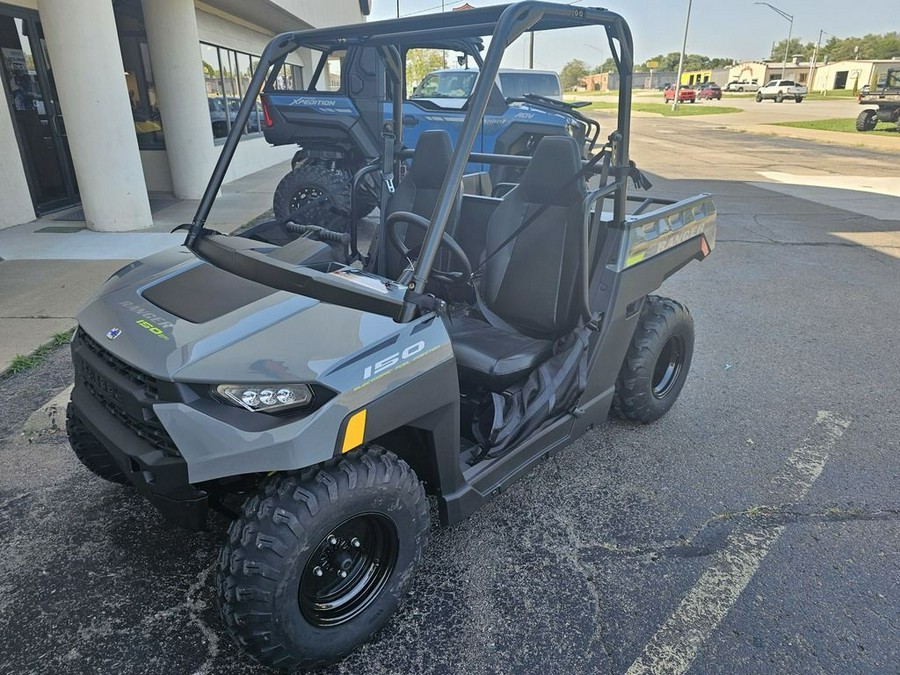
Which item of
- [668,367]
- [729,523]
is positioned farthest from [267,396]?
[668,367]

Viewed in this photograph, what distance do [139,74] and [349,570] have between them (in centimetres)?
1098

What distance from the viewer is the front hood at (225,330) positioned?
1.83 m

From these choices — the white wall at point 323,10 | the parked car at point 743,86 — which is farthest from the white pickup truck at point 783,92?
the white wall at point 323,10

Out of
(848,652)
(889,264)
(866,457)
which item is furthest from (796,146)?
(848,652)

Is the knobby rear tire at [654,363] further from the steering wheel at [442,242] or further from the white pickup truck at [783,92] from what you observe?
the white pickup truck at [783,92]

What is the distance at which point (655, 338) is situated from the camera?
3.29 metres

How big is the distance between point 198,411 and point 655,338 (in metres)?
2.35

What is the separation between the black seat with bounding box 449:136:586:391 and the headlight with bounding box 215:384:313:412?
92 centimetres

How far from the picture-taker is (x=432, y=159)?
325cm

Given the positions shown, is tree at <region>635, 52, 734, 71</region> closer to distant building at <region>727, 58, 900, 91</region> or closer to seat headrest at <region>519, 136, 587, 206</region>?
distant building at <region>727, 58, 900, 91</region>

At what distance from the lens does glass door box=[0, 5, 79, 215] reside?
771 centimetres

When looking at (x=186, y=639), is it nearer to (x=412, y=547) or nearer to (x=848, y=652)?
(x=412, y=547)

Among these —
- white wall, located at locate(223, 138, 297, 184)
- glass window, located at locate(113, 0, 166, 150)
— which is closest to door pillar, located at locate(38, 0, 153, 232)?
glass window, located at locate(113, 0, 166, 150)

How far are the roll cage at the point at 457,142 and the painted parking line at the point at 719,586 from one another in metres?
1.30
